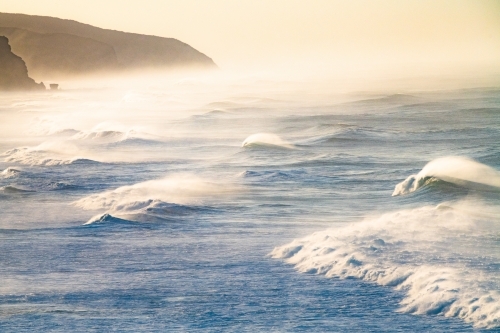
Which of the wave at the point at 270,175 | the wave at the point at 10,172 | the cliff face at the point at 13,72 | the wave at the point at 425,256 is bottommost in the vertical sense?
the wave at the point at 425,256

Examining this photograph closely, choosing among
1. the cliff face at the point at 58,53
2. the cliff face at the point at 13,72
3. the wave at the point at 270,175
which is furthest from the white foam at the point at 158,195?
the cliff face at the point at 13,72

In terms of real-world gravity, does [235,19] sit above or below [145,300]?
above

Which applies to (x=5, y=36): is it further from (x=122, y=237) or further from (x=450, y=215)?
(x=450, y=215)

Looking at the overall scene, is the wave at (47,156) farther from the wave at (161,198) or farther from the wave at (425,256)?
the wave at (425,256)

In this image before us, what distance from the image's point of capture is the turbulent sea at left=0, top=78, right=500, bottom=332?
2896mm

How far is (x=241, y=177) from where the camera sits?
13.9 ft

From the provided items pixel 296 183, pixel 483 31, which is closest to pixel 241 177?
pixel 296 183

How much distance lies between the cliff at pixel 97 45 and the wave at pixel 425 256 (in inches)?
69.6

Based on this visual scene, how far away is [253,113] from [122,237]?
1.36 meters

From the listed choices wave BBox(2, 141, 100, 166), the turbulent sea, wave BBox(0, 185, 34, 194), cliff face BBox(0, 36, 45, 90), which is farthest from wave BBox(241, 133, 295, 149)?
cliff face BBox(0, 36, 45, 90)

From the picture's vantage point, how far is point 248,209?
12.9 feet

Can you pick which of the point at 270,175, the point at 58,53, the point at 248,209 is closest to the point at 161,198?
the point at 248,209

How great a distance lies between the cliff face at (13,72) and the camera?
4.91 m

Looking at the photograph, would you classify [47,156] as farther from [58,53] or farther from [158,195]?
[58,53]
